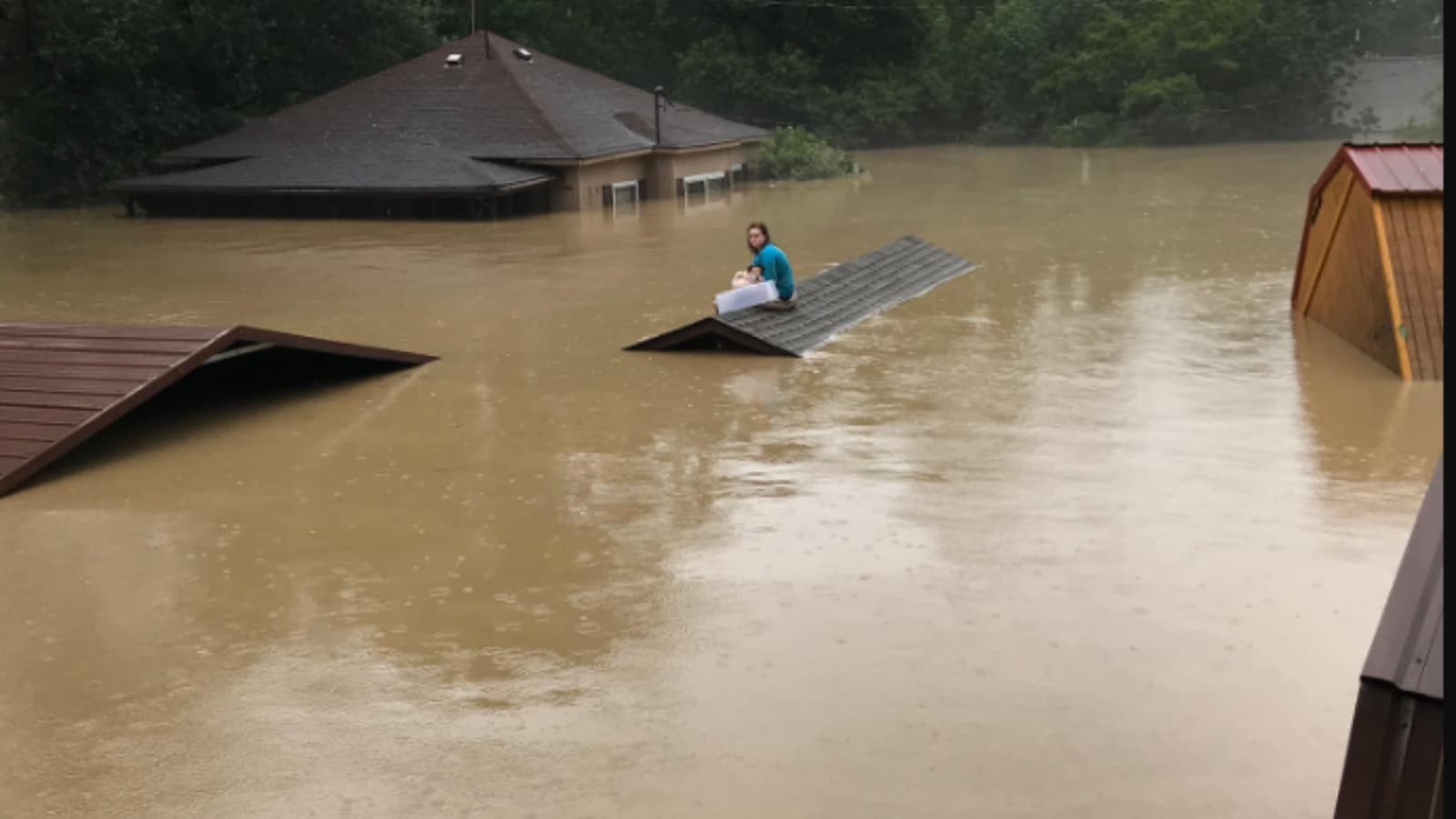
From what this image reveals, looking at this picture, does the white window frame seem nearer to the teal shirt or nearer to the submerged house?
the submerged house

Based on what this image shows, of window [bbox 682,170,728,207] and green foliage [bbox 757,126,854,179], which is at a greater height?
green foliage [bbox 757,126,854,179]

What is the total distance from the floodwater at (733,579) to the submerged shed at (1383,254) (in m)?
0.41

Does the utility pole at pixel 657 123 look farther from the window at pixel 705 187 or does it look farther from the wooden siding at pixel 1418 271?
the wooden siding at pixel 1418 271

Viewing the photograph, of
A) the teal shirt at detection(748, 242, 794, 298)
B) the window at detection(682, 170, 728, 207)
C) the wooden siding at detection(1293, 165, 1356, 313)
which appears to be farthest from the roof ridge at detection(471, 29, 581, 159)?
the wooden siding at detection(1293, 165, 1356, 313)

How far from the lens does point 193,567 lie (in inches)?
364

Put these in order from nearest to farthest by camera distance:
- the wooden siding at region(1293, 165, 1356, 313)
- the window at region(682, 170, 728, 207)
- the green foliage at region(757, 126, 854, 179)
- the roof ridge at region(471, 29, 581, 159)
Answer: the wooden siding at region(1293, 165, 1356, 313) → the roof ridge at region(471, 29, 581, 159) → the window at region(682, 170, 728, 207) → the green foliage at region(757, 126, 854, 179)

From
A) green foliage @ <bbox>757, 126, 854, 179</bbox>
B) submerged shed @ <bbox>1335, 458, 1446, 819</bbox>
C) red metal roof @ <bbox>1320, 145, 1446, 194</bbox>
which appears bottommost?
submerged shed @ <bbox>1335, 458, 1446, 819</bbox>

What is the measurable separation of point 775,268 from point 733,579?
8.24m

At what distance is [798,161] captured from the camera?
44375 millimetres

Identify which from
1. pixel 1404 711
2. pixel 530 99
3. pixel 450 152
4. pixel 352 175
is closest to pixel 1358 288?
pixel 1404 711

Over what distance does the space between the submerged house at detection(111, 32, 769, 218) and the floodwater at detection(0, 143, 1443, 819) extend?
1551 centimetres

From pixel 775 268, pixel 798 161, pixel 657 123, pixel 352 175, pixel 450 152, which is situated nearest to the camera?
pixel 775 268

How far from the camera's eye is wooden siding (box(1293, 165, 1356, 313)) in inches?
641

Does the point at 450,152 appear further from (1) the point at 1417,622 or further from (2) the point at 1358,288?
(1) the point at 1417,622
